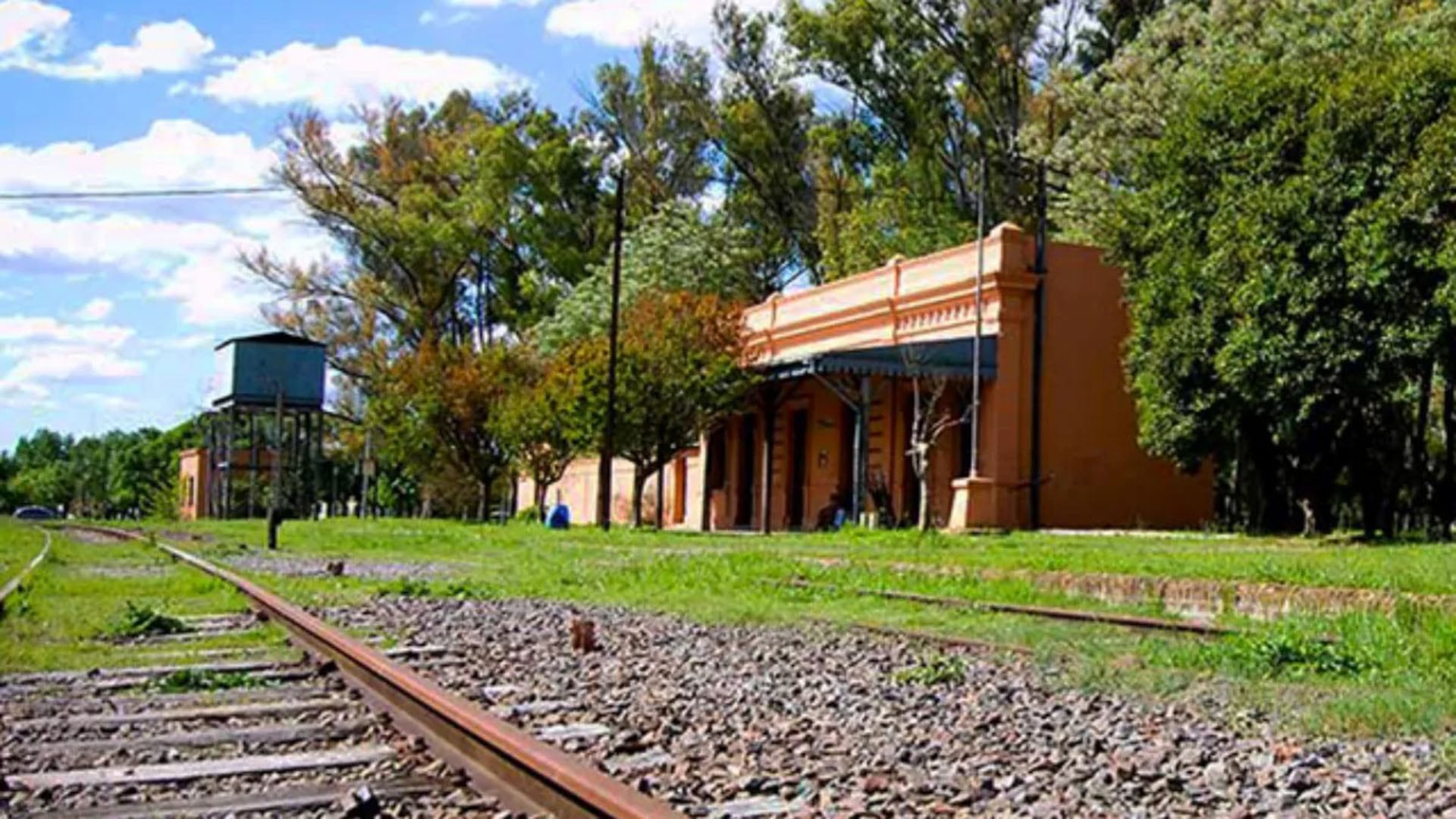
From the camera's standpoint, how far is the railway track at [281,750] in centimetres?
486

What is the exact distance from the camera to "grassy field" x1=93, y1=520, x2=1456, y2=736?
7.52m

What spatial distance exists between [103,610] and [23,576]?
4.61m

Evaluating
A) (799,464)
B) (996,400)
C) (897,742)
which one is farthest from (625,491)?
(897,742)

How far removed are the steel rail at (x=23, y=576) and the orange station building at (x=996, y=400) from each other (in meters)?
14.7

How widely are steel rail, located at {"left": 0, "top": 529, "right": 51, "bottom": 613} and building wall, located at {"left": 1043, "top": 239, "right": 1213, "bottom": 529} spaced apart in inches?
750

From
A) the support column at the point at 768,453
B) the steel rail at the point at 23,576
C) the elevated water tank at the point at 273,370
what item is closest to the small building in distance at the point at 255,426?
the elevated water tank at the point at 273,370

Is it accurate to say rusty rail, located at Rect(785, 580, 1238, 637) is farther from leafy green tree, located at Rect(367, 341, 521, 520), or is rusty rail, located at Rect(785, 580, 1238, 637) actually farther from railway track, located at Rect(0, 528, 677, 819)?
leafy green tree, located at Rect(367, 341, 521, 520)

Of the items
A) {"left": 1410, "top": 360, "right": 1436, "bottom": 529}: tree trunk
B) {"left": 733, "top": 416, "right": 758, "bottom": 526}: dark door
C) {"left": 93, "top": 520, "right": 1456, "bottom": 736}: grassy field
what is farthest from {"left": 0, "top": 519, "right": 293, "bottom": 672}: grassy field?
A: {"left": 733, "top": 416, "right": 758, "bottom": 526}: dark door

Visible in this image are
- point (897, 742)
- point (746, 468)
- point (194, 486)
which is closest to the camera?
point (897, 742)

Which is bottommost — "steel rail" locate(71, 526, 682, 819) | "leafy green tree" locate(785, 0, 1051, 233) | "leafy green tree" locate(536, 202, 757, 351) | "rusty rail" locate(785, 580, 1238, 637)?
"steel rail" locate(71, 526, 682, 819)

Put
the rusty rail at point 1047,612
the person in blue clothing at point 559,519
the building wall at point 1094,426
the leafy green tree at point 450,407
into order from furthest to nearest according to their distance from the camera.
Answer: the leafy green tree at point 450,407, the person in blue clothing at point 559,519, the building wall at point 1094,426, the rusty rail at point 1047,612

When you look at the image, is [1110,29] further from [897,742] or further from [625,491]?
[897,742]

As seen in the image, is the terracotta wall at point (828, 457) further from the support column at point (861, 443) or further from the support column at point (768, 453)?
the support column at point (861, 443)

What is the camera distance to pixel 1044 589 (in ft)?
47.6
